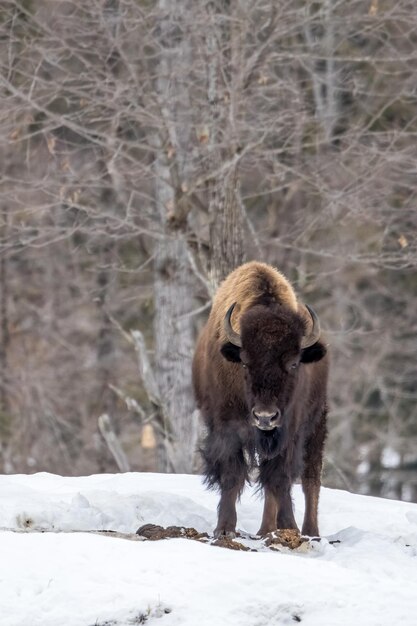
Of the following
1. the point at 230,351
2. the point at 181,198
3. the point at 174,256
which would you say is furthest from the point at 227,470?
the point at 174,256

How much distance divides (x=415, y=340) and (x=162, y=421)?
46.9 ft

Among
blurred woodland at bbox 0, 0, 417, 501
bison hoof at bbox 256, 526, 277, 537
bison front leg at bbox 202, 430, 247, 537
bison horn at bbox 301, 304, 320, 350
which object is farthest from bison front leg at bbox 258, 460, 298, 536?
blurred woodland at bbox 0, 0, 417, 501

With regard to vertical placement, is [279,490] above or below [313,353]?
below

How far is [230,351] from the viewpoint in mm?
9641

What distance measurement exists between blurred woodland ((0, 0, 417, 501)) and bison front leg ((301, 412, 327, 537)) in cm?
370

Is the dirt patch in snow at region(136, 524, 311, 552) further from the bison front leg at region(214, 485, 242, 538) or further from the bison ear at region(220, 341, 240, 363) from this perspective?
the bison ear at region(220, 341, 240, 363)

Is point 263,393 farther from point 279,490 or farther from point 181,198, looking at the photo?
point 181,198

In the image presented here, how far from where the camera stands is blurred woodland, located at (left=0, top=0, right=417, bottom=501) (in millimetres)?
14375

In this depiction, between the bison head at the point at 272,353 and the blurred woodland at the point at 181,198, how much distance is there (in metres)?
4.31

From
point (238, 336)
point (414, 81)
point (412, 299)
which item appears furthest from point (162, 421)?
point (412, 299)

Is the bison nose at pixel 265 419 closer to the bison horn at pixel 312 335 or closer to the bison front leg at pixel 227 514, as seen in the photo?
the bison horn at pixel 312 335

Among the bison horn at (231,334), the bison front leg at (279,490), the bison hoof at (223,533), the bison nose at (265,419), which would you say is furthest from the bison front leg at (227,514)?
the bison horn at (231,334)

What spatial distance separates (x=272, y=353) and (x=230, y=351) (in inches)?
13.5

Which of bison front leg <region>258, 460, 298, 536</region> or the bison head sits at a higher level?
the bison head
